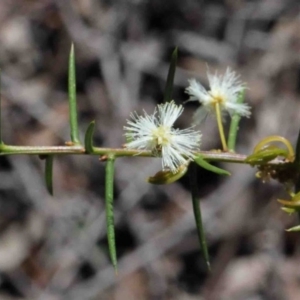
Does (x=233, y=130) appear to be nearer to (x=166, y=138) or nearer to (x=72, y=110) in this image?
(x=166, y=138)

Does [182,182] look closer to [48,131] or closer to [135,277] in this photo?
[135,277]

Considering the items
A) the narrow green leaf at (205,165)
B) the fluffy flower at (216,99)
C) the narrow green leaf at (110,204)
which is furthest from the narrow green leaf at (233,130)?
the narrow green leaf at (110,204)

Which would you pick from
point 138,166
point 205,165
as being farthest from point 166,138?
point 138,166

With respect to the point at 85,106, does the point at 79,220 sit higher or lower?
lower

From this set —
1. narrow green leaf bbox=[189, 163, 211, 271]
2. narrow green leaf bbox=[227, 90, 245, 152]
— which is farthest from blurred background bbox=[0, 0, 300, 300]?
narrow green leaf bbox=[189, 163, 211, 271]

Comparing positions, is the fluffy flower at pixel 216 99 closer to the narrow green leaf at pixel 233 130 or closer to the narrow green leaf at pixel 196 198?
the narrow green leaf at pixel 233 130

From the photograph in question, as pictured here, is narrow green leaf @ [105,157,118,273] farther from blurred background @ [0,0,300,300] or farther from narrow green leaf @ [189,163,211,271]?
blurred background @ [0,0,300,300]

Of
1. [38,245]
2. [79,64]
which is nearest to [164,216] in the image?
[38,245]
